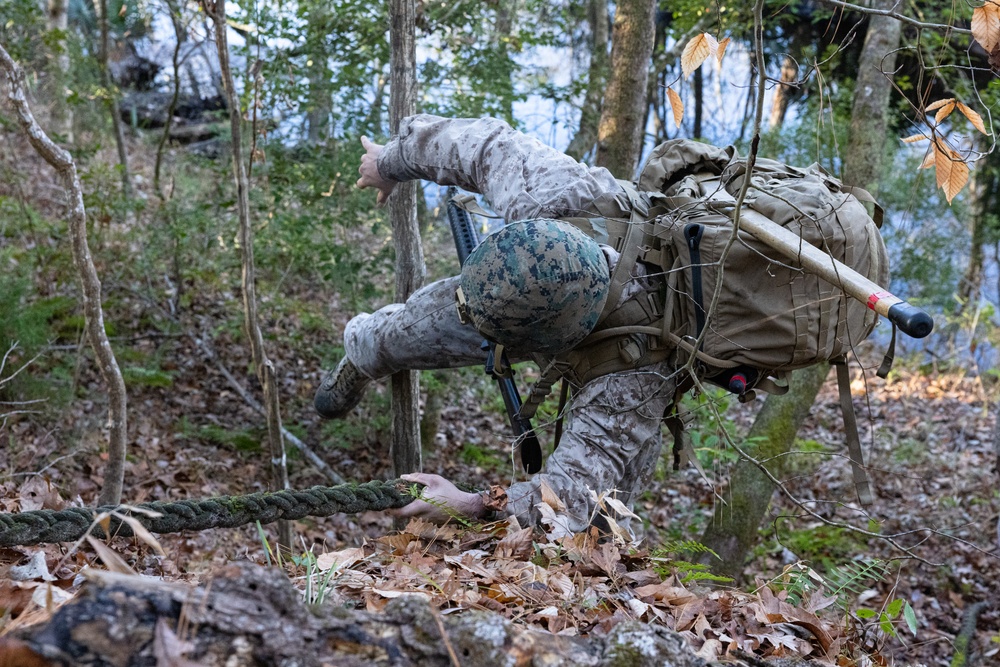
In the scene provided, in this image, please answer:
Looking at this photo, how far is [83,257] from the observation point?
3539 mm

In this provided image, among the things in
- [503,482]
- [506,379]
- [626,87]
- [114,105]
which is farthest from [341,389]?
[114,105]

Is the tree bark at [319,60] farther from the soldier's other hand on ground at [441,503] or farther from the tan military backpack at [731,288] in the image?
the soldier's other hand on ground at [441,503]

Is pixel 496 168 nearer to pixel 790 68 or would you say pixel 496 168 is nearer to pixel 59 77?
pixel 59 77

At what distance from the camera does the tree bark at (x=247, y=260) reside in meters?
3.95

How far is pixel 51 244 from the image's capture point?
272 inches

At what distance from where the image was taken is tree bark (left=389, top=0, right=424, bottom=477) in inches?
151

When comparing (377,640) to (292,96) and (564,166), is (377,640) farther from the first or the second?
(292,96)

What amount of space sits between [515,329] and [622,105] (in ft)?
8.87

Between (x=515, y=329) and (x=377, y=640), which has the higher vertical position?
(x=515, y=329)

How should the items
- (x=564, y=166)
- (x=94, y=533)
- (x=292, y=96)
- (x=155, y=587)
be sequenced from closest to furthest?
(x=155, y=587) → (x=94, y=533) → (x=564, y=166) → (x=292, y=96)

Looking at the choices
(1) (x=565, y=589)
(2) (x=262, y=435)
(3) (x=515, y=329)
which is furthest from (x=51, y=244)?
(1) (x=565, y=589)

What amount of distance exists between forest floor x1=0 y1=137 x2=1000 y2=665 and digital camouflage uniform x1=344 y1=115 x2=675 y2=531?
0.34m

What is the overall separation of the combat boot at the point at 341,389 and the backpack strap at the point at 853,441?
7.77 ft

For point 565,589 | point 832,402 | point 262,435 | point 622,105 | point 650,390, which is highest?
point 622,105
